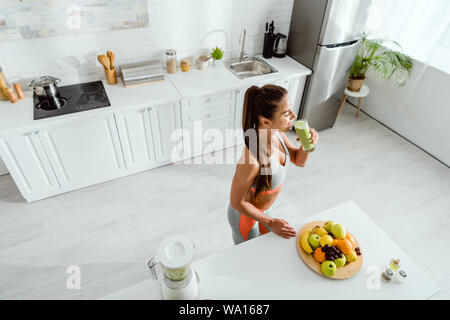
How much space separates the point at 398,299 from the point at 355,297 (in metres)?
0.20

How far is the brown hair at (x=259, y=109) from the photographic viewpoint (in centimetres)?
136

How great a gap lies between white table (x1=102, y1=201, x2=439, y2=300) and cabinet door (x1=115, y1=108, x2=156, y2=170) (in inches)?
65.7

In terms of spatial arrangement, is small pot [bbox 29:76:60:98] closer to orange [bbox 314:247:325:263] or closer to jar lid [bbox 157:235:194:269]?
jar lid [bbox 157:235:194:269]

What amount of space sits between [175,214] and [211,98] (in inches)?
44.9

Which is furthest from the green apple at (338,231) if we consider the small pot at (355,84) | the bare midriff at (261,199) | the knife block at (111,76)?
the small pot at (355,84)

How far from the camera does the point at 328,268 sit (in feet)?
4.73

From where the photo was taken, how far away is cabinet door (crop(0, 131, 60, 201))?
8.04 ft

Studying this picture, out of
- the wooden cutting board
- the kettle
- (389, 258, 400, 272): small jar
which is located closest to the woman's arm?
the wooden cutting board

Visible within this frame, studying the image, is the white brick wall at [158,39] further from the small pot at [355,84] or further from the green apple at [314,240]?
the green apple at [314,240]

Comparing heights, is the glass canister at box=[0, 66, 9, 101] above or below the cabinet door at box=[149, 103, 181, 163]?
above

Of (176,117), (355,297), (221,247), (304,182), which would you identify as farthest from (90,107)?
(355,297)

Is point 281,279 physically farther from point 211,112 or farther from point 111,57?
point 111,57

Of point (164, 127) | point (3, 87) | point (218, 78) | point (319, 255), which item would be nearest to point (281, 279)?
point (319, 255)

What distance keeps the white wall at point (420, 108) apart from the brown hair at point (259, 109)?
286cm
